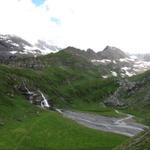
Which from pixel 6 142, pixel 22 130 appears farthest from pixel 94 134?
pixel 6 142

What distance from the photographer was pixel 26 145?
11188cm

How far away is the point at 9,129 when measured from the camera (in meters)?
135

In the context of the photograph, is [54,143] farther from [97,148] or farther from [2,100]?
[2,100]

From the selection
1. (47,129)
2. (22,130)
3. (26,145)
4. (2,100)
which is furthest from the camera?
(2,100)

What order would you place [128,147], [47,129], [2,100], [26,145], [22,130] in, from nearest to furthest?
[128,147]
[26,145]
[22,130]
[47,129]
[2,100]

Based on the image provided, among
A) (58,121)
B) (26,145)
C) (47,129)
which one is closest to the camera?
(26,145)

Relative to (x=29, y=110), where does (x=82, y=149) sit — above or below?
below

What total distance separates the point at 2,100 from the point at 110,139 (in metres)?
71.5

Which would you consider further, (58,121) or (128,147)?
(58,121)

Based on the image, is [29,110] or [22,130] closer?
[22,130]

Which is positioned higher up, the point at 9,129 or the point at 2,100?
the point at 2,100

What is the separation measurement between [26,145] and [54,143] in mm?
10538

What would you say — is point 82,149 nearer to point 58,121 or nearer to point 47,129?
point 47,129

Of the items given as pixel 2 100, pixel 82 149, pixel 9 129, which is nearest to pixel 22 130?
pixel 9 129
